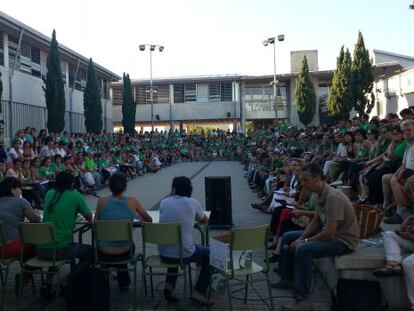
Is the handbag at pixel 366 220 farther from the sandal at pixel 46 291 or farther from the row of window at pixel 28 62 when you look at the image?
the row of window at pixel 28 62

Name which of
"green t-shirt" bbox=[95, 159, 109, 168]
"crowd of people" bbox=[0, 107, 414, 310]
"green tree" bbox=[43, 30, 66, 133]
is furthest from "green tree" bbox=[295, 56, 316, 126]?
"green t-shirt" bbox=[95, 159, 109, 168]

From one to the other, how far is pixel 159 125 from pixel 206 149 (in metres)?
11.7

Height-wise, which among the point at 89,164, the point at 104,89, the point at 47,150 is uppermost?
the point at 104,89

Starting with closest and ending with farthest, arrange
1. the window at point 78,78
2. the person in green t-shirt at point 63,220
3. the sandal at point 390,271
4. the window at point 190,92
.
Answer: the sandal at point 390,271 < the person in green t-shirt at point 63,220 < the window at point 78,78 < the window at point 190,92

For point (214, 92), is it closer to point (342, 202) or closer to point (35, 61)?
point (35, 61)

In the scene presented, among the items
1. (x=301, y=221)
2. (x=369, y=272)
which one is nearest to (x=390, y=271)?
(x=369, y=272)

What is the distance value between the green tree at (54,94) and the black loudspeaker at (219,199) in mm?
16071

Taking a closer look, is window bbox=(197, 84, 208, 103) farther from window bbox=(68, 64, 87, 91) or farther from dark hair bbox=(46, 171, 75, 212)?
dark hair bbox=(46, 171, 75, 212)

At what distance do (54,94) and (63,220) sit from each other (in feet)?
61.6

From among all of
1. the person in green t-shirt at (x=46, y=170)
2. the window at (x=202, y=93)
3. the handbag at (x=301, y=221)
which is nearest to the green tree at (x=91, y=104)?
the window at (x=202, y=93)

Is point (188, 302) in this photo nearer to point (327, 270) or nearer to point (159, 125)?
point (327, 270)

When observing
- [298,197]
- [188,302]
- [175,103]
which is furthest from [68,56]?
[188,302]

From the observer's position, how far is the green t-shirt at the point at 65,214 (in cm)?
515

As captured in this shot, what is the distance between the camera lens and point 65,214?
521cm
